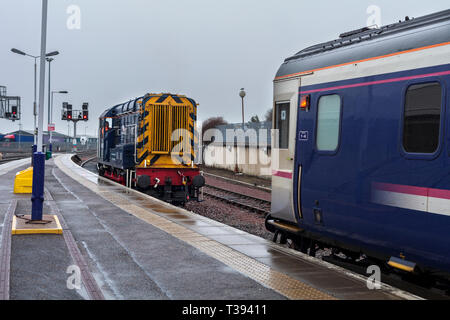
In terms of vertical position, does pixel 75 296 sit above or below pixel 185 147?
below

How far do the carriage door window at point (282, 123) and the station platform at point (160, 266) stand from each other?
194cm

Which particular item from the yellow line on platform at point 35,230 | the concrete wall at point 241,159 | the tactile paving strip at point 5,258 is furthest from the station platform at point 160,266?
the concrete wall at point 241,159

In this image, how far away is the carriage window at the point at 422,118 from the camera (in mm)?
6402

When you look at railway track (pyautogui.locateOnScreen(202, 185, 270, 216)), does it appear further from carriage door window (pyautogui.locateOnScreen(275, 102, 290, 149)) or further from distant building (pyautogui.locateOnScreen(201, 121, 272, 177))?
distant building (pyautogui.locateOnScreen(201, 121, 272, 177))

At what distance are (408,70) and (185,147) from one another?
13315 mm

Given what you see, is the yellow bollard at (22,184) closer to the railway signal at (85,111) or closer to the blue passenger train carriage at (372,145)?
the blue passenger train carriage at (372,145)

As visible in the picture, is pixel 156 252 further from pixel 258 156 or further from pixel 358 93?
pixel 258 156

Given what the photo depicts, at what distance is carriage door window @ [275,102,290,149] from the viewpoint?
9.57 meters

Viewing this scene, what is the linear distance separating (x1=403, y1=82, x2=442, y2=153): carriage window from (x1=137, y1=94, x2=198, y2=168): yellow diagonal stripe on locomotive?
13000mm

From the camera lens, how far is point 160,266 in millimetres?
7895

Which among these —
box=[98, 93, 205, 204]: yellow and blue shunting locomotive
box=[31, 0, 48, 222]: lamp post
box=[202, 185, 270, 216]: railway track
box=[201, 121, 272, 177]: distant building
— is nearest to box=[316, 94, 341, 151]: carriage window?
box=[31, 0, 48, 222]: lamp post

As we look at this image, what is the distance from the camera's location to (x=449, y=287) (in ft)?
22.4

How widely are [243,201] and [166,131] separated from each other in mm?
4549
